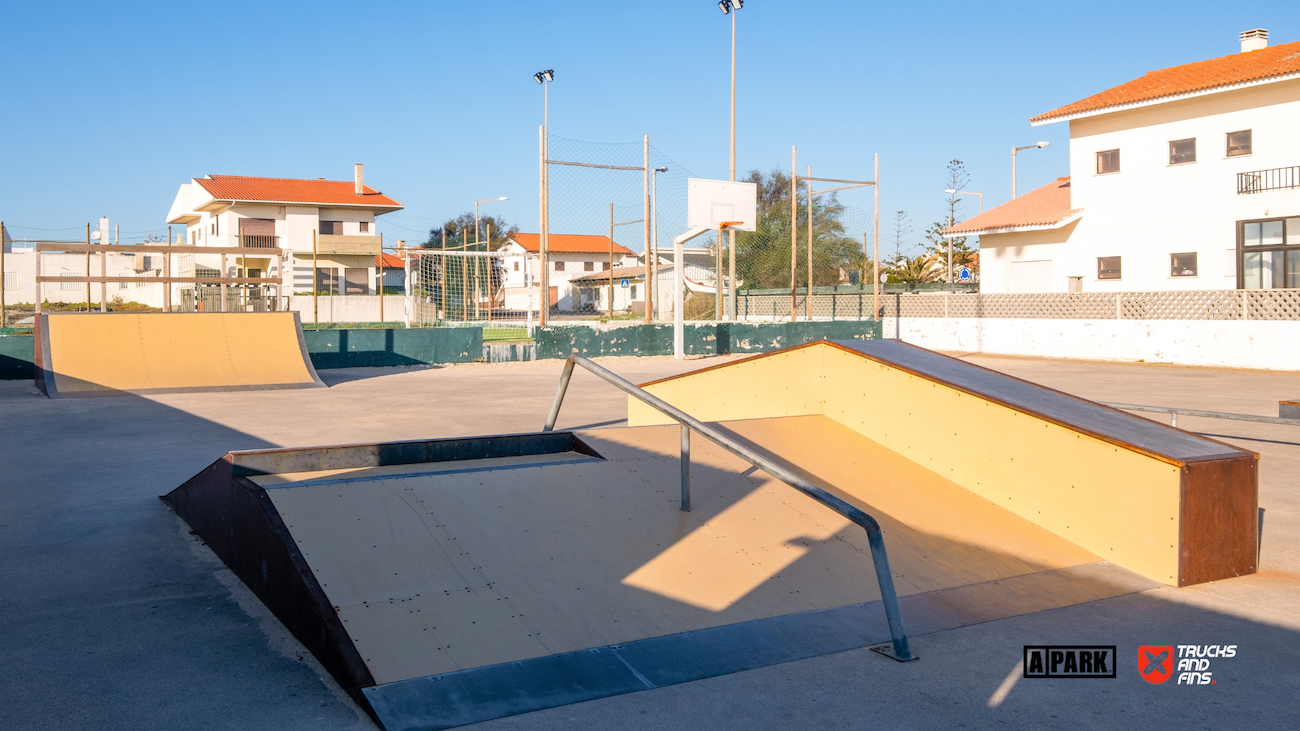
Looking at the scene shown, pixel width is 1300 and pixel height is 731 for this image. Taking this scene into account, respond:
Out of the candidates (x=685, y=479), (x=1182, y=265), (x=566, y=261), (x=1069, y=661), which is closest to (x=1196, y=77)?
(x=1182, y=265)

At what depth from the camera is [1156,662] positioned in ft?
11.1

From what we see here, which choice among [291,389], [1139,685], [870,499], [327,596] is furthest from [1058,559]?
[291,389]

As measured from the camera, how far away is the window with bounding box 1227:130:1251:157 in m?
24.3

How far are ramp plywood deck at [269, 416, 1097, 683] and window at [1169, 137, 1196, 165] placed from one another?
81.2ft

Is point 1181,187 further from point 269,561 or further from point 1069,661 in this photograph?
point 269,561

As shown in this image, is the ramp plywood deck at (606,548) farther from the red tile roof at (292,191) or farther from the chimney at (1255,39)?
the red tile roof at (292,191)

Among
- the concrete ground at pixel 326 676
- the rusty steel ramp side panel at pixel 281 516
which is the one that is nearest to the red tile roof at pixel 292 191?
the concrete ground at pixel 326 676

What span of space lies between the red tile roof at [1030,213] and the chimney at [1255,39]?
647 cm

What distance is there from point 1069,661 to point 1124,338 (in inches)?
881

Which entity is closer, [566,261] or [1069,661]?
[1069,661]

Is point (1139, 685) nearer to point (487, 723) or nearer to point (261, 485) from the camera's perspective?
point (487, 723)

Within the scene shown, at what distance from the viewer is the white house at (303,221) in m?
47.5

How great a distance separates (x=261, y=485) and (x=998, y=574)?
344 centimetres

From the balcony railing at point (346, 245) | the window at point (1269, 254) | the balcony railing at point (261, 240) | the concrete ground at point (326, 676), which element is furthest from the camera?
the balcony railing at point (261, 240)
